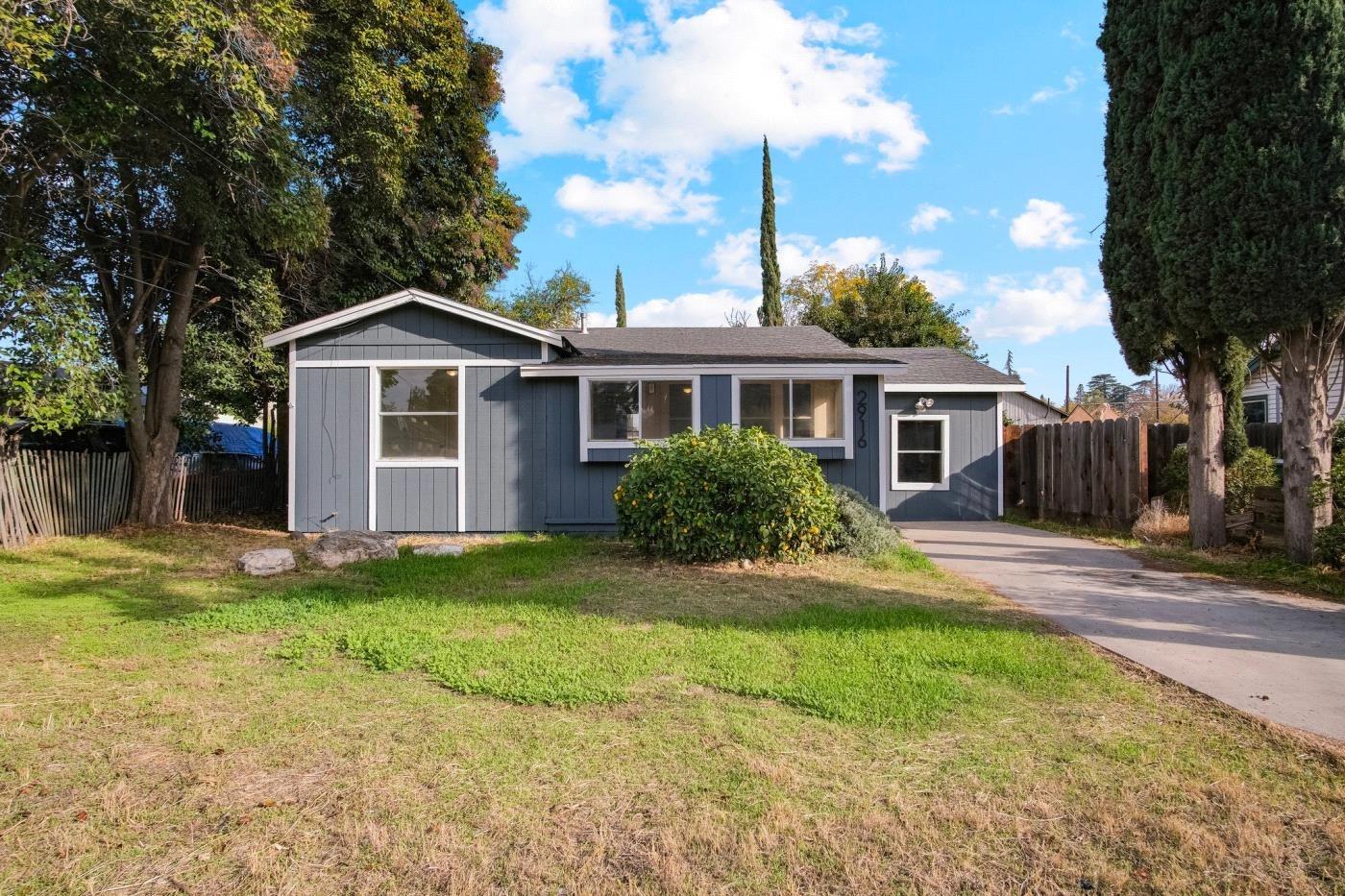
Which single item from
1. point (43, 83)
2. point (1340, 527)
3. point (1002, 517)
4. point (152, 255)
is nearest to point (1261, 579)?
point (1340, 527)

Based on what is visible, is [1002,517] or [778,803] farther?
[1002,517]

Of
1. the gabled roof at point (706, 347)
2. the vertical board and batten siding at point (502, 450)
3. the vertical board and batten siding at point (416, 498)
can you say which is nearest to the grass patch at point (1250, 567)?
the gabled roof at point (706, 347)

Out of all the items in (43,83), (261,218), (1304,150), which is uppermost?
(43,83)

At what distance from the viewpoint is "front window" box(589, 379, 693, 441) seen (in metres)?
9.94

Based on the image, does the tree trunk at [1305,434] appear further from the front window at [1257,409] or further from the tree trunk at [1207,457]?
the front window at [1257,409]

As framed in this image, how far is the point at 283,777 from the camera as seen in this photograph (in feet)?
8.96

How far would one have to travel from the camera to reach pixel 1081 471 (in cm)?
1100

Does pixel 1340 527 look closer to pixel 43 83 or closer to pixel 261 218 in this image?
pixel 261 218

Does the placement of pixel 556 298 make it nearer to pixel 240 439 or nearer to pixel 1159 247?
pixel 240 439

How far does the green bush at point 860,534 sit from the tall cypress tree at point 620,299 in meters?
27.7

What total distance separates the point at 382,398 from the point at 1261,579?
35.5ft

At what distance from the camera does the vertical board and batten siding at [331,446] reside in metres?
9.95

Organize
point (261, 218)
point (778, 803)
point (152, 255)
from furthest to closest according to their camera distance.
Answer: point (152, 255), point (261, 218), point (778, 803)

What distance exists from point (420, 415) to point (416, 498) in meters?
1.24
